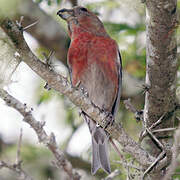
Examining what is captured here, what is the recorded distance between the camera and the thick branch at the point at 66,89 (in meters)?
2.96

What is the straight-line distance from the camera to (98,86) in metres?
5.09

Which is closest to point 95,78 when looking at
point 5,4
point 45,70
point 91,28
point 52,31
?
point 91,28

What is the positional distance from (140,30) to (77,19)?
855 millimetres

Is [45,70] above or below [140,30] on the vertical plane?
above

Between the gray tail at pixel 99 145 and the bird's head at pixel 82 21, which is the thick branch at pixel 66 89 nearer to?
the gray tail at pixel 99 145

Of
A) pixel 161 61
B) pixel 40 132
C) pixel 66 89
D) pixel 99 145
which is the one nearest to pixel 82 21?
pixel 99 145

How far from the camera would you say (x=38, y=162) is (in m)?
6.14

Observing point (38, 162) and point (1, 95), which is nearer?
point (1, 95)

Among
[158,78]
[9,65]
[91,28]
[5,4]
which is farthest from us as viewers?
[91,28]

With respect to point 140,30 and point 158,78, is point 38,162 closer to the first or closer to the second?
point 140,30

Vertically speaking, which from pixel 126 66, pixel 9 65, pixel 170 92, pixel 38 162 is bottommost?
pixel 38 162

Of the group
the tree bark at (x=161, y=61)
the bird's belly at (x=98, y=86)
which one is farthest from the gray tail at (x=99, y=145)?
the tree bark at (x=161, y=61)

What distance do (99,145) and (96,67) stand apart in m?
1.00

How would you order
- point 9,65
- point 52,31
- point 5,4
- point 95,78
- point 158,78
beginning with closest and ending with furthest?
point 5,4
point 9,65
point 158,78
point 95,78
point 52,31
